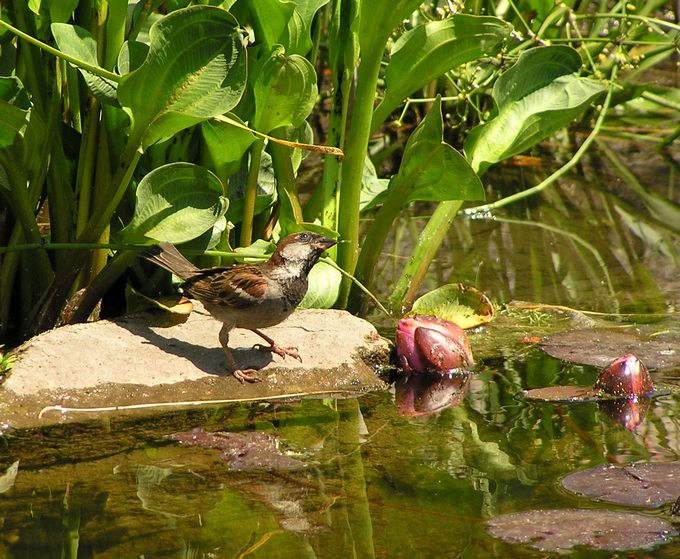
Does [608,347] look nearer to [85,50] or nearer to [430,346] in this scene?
[430,346]

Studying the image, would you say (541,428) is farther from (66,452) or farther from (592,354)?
(66,452)

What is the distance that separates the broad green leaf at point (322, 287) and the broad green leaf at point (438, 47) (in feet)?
2.93

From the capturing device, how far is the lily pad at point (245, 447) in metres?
3.93

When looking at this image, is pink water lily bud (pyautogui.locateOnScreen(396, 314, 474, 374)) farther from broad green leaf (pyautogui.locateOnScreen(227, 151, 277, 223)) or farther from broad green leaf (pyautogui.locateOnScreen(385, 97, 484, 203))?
broad green leaf (pyautogui.locateOnScreen(227, 151, 277, 223))

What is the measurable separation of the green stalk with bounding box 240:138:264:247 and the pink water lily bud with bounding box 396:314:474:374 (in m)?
0.83

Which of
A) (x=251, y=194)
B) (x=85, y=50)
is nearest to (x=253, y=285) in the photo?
(x=251, y=194)

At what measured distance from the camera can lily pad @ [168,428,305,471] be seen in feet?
12.9

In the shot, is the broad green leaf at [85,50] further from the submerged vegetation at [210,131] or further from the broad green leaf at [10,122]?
the broad green leaf at [10,122]

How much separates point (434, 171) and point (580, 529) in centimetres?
222

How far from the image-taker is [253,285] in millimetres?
4828

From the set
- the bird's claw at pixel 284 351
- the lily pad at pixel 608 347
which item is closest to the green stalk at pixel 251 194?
the bird's claw at pixel 284 351

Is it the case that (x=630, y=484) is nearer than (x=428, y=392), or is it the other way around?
(x=630, y=484)

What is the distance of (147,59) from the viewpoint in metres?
4.31

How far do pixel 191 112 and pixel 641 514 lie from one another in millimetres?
2270
